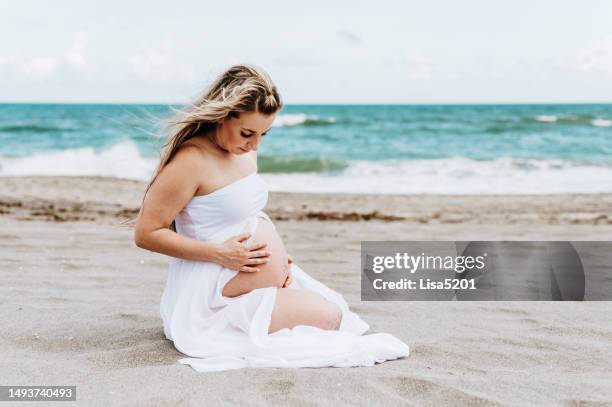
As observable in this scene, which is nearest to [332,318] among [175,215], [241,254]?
[241,254]

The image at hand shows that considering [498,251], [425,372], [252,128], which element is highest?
[252,128]

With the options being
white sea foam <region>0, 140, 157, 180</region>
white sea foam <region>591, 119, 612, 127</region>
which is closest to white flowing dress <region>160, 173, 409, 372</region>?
white sea foam <region>0, 140, 157, 180</region>

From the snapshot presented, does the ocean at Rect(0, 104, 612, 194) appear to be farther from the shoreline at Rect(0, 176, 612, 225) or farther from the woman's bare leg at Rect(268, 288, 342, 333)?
the woman's bare leg at Rect(268, 288, 342, 333)

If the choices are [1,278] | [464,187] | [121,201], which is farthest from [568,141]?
[1,278]

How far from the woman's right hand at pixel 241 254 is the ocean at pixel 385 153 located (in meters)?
6.92

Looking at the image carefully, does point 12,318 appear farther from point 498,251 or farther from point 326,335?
point 498,251

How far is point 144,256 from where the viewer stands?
6398 millimetres

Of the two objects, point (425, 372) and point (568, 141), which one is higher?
point (568, 141)

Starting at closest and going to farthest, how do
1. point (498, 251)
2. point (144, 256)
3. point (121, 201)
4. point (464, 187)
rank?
1. point (144, 256)
2. point (498, 251)
3. point (121, 201)
4. point (464, 187)

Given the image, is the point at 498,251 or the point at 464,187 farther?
the point at 464,187

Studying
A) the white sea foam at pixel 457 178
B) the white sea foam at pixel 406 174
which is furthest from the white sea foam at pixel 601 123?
the white sea foam at pixel 457 178

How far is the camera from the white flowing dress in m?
3.32

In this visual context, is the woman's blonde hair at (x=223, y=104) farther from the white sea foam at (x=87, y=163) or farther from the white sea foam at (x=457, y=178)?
the white sea foam at (x=87, y=163)

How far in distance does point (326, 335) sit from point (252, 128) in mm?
1085
